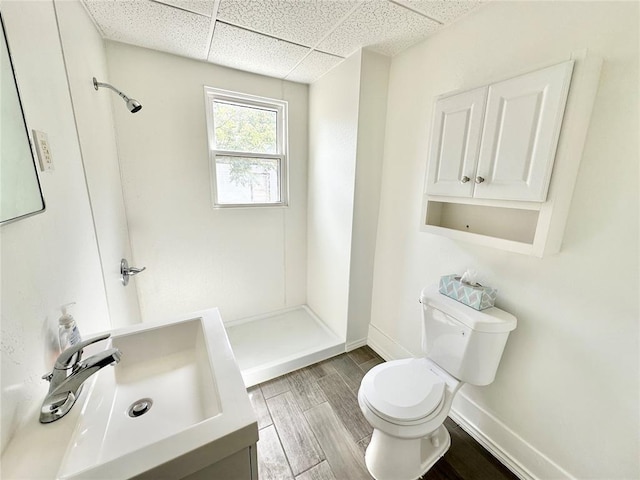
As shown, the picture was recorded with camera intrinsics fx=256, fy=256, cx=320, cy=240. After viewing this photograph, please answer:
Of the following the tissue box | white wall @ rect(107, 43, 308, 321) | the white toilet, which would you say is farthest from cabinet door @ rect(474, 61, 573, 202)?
white wall @ rect(107, 43, 308, 321)

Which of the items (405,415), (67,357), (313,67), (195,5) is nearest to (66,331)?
(67,357)

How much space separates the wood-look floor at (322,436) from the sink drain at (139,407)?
769 mm

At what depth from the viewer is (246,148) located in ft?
7.29

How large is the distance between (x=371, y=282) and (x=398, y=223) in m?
0.57

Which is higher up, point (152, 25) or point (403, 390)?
point (152, 25)

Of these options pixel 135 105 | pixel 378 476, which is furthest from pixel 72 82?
pixel 378 476

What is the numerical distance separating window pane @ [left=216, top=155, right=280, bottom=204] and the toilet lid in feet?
5.66

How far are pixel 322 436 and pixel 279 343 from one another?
2.82ft

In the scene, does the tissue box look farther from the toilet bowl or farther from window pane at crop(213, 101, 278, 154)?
window pane at crop(213, 101, 278, 154)

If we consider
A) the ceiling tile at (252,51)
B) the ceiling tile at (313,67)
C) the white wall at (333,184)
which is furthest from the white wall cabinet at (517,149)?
the ceiling tile at (252,51)

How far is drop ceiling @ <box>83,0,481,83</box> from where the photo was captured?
1.26 metres

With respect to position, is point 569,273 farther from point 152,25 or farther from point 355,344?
point 152,25

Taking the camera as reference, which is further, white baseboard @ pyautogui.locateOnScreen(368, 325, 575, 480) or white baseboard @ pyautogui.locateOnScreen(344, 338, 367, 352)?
white baseboard @ pyautogui.locateOnScreen(344, 338, 367, 352)

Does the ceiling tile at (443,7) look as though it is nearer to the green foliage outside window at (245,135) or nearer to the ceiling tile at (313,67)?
the ceiling tile at (313,67)
